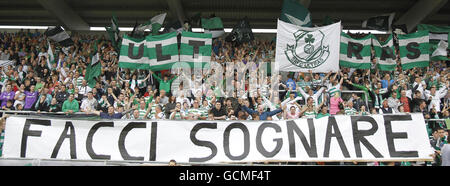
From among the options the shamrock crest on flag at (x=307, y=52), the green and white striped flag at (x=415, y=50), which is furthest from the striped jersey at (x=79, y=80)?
the green and white striped flag at (x=415, y=50)

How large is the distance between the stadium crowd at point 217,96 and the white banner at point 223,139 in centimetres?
145

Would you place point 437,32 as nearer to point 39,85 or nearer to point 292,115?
point 292,115

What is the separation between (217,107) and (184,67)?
2678mm

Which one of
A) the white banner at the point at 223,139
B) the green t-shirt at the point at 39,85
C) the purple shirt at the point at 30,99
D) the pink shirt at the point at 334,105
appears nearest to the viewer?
the white banner at the point at 223,139

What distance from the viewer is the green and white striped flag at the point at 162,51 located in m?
10.8

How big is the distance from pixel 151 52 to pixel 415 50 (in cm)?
852

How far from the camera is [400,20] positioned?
2159cm

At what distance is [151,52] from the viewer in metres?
10.9

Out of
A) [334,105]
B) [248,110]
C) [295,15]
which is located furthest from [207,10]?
[248,110]

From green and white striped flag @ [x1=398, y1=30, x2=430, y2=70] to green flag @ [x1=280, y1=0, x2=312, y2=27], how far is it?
10.5 ft

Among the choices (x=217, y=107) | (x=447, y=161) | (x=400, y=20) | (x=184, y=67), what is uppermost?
(x=400, y=20)

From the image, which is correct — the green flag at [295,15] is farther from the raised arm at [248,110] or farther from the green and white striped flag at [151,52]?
the raised arm at [248,110]

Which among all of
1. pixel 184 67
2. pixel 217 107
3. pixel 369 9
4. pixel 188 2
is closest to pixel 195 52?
pixel 184 67
